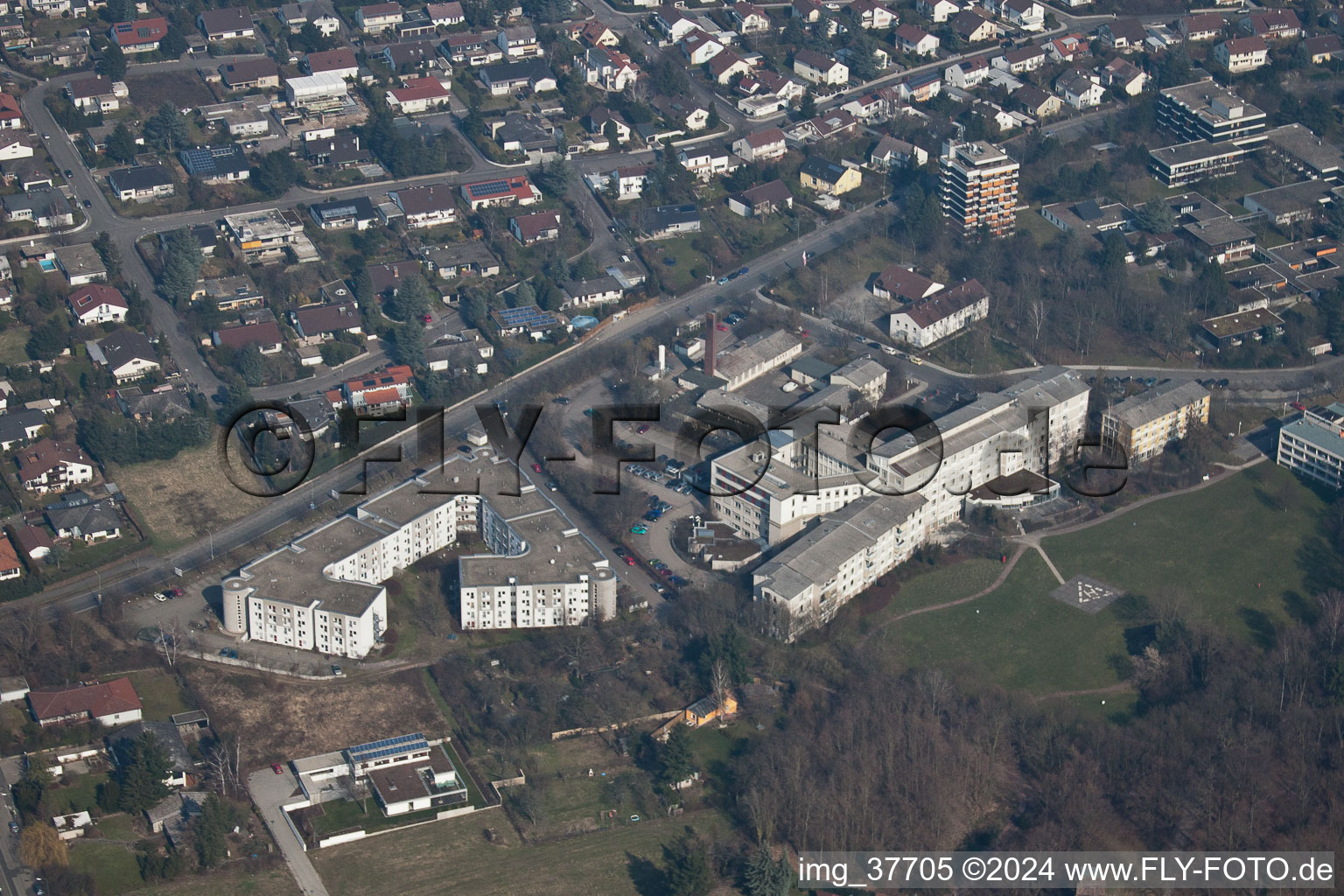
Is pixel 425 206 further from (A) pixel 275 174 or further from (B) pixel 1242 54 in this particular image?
(B) pixel 1242 54

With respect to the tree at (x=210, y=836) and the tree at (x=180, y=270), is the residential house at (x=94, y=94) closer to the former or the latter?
the tree at (x=180, y=270)

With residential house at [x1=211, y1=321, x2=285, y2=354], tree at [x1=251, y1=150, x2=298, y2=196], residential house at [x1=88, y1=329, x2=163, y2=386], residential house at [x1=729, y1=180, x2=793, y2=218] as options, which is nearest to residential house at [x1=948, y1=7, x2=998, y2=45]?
residential house at [x1=729, y1=180, x2=793, y2=218]

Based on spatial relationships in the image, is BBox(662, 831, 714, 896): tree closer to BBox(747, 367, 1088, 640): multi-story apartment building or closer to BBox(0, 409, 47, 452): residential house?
BBox(747, 367, 1088, 640): multi-story apartment building

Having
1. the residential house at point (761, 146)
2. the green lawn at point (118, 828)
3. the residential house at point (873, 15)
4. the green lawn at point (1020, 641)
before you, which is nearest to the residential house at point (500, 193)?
the residential house at point (761, 146)

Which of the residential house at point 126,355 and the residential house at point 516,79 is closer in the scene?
the residential house at point 126,355

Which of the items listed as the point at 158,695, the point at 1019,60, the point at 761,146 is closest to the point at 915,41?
the point at 1019,60
